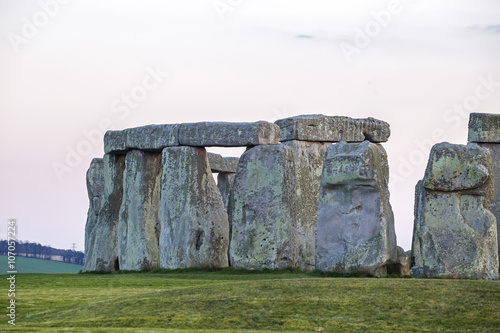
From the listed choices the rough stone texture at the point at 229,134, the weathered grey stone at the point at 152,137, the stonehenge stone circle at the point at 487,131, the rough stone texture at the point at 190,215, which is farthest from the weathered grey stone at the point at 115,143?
the stonehenge stone circle at the point at 487,131

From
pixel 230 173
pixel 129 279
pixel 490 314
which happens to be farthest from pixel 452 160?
pixel 230 173

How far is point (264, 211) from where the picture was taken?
2673cm

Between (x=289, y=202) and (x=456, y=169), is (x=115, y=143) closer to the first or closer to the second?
(x=289, y=202)

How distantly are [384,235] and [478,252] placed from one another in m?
1.68

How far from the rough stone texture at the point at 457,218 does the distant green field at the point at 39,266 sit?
778 inches

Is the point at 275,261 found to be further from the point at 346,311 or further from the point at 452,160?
the point at 346,311

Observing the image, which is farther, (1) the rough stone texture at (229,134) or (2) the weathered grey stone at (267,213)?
(1) the rough stone texture at (229,134)

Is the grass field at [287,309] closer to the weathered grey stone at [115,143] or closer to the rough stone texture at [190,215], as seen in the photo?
the rough stone texture at [190,215]

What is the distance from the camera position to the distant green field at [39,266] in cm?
3981

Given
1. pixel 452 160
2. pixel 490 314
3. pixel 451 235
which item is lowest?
pixel 490 314

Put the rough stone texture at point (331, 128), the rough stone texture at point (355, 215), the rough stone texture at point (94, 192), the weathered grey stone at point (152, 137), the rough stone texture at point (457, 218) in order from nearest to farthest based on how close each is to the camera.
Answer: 1. the rough stone texture at point (457, 218)
2. the rough stone texture at point (355, 215)
3. the weathered grey stone at point (152, 137)
4. the rough stone texture at point (331, 128)
5. the rough stone texture at point (94, 192)

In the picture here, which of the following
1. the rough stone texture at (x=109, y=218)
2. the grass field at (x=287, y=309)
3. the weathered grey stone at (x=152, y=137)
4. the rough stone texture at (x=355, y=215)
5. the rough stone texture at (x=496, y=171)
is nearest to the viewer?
the grass field at (x=287, y=309)

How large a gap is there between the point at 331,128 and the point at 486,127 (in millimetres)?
4106

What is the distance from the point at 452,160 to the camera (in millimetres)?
21266
